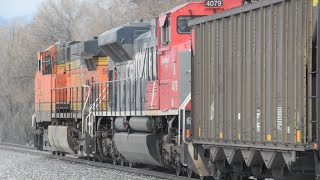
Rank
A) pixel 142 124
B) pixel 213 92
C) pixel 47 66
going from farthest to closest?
pixel 47 66
pixel 142 124
pixel 213 92

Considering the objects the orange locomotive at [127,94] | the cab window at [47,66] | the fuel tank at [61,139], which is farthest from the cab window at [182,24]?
the cab window at [47,66]

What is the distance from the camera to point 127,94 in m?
16.8

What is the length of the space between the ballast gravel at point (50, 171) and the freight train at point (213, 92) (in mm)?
760

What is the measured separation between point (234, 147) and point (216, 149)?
0.70 metres

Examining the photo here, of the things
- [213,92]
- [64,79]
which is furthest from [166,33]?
[64,79]

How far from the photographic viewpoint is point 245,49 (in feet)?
32.2

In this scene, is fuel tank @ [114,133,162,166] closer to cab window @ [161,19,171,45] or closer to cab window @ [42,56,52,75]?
cab window @ [161,19,171,45]

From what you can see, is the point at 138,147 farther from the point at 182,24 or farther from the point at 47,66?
the point at 47,66

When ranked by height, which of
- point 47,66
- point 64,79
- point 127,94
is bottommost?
point 127,94

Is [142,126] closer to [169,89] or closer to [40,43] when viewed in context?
[169,89]

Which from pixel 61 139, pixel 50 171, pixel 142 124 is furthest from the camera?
pixel 61 139

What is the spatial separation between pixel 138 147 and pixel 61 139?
693cm

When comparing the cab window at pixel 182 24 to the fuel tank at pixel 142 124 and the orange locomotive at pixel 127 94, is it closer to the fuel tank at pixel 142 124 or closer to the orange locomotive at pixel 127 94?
the orange locomotive at pixel 127 94

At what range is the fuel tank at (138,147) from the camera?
14711mm
